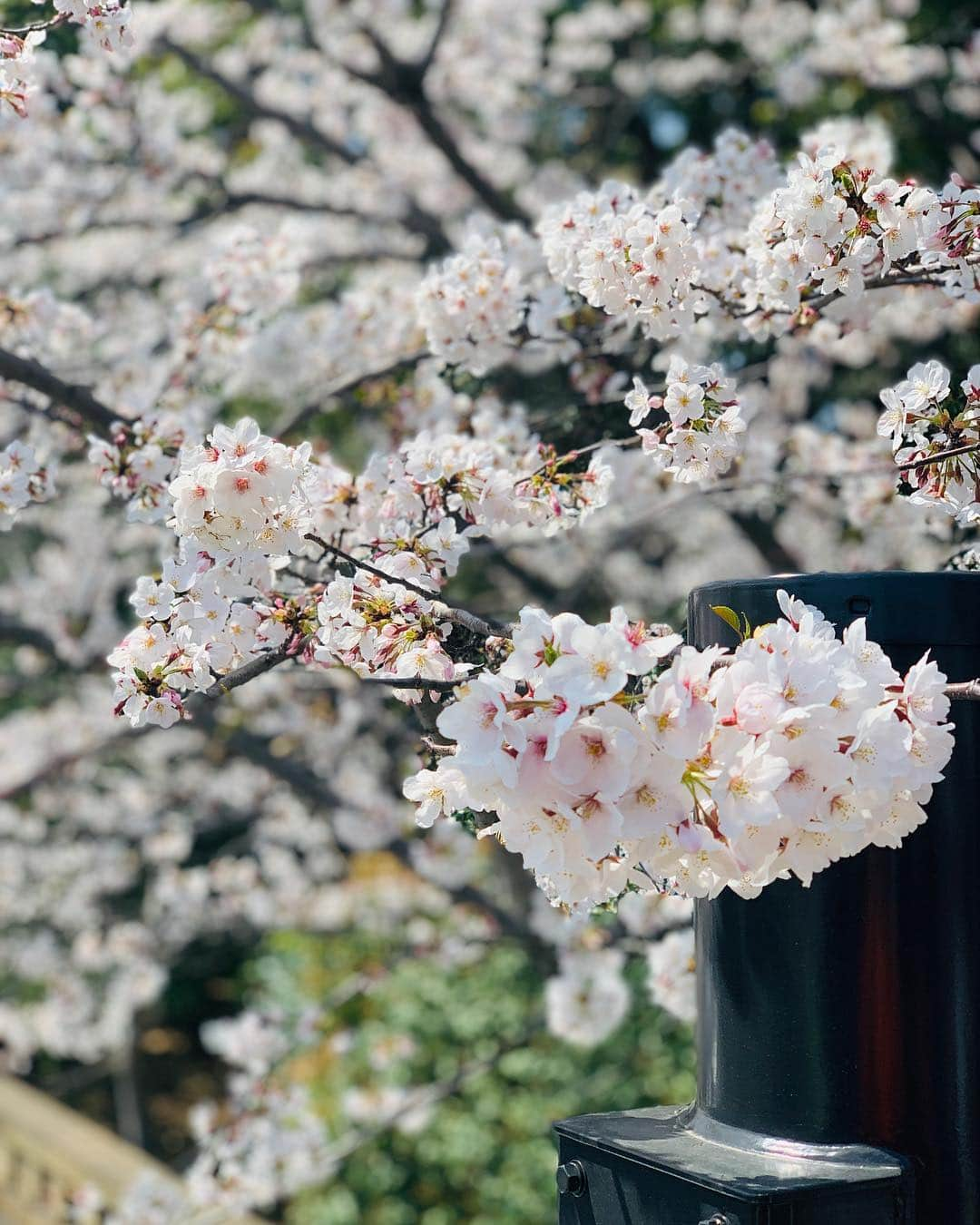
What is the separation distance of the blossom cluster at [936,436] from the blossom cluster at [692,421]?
0.71ft

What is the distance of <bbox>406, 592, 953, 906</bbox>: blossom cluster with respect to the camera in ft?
3.58

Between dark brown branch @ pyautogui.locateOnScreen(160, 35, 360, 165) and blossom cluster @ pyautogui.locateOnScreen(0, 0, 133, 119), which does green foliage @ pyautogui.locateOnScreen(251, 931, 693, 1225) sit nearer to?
dark brown branch @ pyautogui.locateOnScreen(160, 35, 360, 165)

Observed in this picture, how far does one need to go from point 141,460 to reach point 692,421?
972mm


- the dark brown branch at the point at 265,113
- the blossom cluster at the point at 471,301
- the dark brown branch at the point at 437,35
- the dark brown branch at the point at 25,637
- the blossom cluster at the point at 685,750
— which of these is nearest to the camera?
the blossom cluster at the point at 685,750

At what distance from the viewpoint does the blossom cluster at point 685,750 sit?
1.09 meters

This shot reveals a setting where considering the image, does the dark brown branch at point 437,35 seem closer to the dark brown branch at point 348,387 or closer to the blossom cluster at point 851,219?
the dark brown branch at point 348,387

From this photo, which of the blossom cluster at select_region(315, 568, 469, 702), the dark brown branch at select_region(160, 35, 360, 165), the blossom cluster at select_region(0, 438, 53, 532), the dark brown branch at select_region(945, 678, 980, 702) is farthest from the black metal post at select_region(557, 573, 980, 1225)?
the dark brown branch at select_region(160, 35, 360, 165)

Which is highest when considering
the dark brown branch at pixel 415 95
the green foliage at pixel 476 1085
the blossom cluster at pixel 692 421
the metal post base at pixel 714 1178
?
the dark brown branch at pixel 415 95

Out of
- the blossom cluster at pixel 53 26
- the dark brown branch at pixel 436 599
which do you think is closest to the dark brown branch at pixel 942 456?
the dark brown branch at pixel 436 599

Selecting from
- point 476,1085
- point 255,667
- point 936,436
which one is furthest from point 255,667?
point 476,1085

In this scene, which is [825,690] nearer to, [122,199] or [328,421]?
[328,421]

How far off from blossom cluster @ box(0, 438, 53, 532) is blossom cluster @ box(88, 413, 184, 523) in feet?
0.41

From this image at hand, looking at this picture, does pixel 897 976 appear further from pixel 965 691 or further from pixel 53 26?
pixel 53 26

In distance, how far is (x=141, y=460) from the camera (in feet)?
7.28
